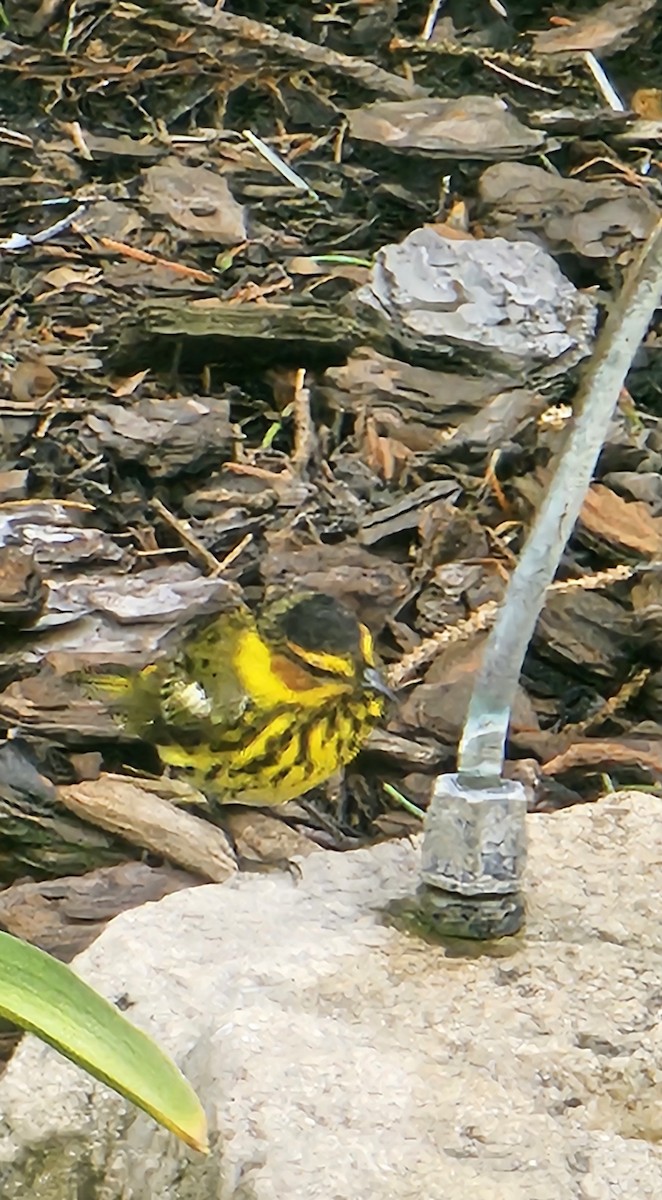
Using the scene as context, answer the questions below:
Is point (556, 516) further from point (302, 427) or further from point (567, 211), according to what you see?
point (567, 211)

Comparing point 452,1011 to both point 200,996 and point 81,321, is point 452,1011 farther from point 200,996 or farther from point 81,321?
point 81,321

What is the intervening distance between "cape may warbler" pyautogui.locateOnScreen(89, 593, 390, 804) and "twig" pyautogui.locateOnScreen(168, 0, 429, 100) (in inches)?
58.2

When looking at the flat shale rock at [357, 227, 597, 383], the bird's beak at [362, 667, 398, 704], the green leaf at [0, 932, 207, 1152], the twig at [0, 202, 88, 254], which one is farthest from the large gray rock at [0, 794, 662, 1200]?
the twig at [0, 202, 88, 254]

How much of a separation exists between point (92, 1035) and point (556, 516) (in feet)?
1.91

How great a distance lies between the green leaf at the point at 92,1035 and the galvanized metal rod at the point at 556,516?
43cm

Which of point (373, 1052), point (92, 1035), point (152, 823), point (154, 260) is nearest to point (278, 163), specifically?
point (154, 260)

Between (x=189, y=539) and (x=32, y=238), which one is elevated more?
(x=32, y=238)

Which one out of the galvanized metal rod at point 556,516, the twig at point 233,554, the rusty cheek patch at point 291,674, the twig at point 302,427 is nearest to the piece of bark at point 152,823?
the rusty cheek patch at point 291,674

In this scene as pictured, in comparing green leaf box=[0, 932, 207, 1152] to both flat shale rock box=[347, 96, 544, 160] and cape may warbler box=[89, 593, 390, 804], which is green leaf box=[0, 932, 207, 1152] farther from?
flat shale rock box=[347, 96, 544, 160]

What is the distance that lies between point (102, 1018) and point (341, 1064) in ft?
0.72

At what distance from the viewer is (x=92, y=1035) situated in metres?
1.04

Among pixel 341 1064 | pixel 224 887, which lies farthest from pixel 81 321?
pixel 341 1064

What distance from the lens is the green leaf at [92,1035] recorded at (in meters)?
1.01

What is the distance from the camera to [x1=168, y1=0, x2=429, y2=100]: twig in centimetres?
313
